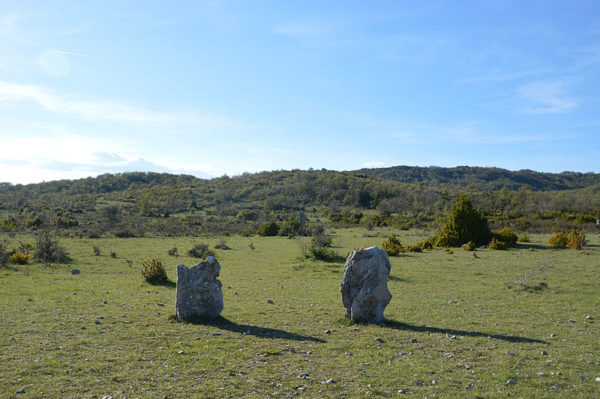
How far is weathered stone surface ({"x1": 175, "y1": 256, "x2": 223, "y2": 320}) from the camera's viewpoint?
10.5 meters

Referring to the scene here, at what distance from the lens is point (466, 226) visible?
30938 mm

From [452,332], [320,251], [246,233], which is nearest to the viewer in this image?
[452,332]

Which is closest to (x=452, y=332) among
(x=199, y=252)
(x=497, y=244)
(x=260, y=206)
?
(x=199, y=252)

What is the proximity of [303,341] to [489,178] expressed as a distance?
5380 inches

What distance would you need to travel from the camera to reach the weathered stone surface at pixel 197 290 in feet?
34.3

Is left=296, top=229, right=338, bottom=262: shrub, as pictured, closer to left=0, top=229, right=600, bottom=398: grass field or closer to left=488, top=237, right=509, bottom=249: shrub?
left=0, top=229, right=600, bottom=398: grass field

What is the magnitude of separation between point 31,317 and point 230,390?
7668 mm

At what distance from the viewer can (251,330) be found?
9867 millimetres

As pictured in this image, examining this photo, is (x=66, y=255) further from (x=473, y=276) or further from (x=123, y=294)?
(x=473, y=276)

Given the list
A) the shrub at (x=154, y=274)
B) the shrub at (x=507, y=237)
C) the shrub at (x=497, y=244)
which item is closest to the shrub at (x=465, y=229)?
the shrub at (x=507, y=237)

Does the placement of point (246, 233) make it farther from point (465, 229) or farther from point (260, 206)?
point (260, 206)

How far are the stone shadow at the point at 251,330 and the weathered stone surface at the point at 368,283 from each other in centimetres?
178

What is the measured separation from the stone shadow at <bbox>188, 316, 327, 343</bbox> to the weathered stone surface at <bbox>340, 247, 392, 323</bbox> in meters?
1.78

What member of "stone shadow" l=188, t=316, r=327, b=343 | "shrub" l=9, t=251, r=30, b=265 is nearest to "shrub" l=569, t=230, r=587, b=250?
"stone shadow" l=188, t=316, r=327, b=343
